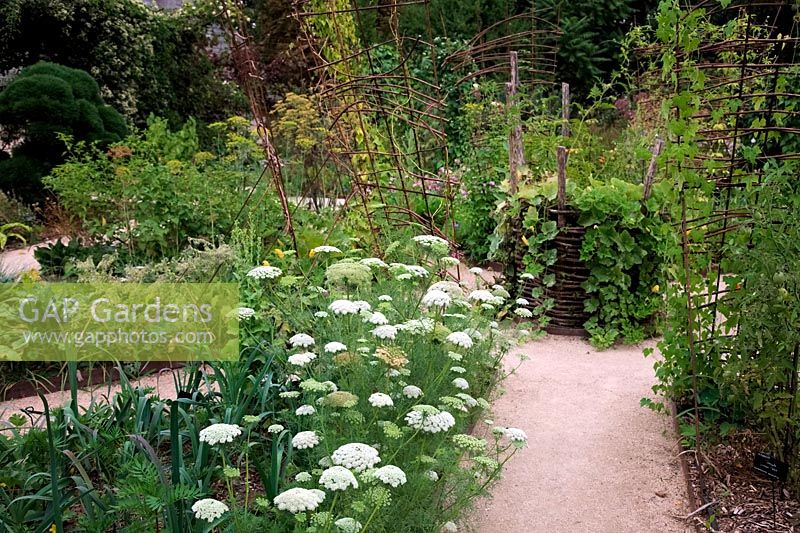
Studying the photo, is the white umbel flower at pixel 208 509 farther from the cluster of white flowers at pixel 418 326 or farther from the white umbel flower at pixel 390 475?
the cluster of white flowers at pixel 418 326

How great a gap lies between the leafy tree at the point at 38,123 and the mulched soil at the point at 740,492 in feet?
25.7

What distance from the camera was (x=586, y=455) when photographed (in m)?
3.49

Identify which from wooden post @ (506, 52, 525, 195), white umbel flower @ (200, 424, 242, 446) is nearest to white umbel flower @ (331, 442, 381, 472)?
white umbel flower @ (200, 424, 242, 446)

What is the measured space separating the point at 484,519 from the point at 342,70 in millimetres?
3582

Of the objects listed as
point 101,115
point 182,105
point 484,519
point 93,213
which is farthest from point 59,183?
point 182,105

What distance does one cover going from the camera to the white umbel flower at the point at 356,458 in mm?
1944

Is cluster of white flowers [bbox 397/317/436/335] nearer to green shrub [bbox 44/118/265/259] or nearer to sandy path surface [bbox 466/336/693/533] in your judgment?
sandy path surface [bbox 466/336/693/533]

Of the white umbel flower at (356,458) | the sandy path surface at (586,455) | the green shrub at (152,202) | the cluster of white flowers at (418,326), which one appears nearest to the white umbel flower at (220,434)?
the white umbel flower at (356,458)

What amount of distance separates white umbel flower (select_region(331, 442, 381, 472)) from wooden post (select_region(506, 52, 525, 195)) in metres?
3.93

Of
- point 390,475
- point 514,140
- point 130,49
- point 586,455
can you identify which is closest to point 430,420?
point 390,475

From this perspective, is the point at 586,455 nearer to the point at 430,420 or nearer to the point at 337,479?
the point at 430,420

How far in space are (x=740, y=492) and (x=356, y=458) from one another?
6.40 ft

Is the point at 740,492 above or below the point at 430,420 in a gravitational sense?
below

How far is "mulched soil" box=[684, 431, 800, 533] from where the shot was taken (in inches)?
110
